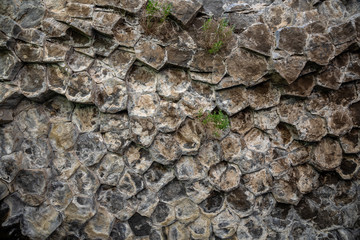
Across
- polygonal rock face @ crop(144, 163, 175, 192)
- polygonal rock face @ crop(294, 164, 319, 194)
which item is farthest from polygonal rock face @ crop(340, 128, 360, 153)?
polygonal rock face @ crop(144, 163, 175, 192)

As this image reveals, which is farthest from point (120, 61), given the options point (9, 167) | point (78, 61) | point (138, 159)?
point (9, 167)

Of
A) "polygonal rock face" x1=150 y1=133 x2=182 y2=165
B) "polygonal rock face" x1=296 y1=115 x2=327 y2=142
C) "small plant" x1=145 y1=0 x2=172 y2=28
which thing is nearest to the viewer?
"small plant" x1=145 y1=0 x2=172 y2=28

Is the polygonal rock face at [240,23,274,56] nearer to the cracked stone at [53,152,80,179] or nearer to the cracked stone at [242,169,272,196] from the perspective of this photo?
the cracked stone at [242,169,272,196]

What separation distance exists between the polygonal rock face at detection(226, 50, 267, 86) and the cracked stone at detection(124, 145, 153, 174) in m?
1.01

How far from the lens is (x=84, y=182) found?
239 cm

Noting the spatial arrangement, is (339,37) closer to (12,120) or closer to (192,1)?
(192,1)

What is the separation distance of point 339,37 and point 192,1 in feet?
4.21

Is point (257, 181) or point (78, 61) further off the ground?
point (78, 61)

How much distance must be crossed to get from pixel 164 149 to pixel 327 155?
1466 millimetres

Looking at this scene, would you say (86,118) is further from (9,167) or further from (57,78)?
(9,167)

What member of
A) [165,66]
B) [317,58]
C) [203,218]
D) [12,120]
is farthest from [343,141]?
[12,120]

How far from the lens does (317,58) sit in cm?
233

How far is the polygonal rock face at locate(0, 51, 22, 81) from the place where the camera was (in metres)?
2.27

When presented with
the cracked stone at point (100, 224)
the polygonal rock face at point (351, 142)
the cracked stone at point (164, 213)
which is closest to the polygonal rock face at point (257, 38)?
the polygonal rock face at point (351, 142)
